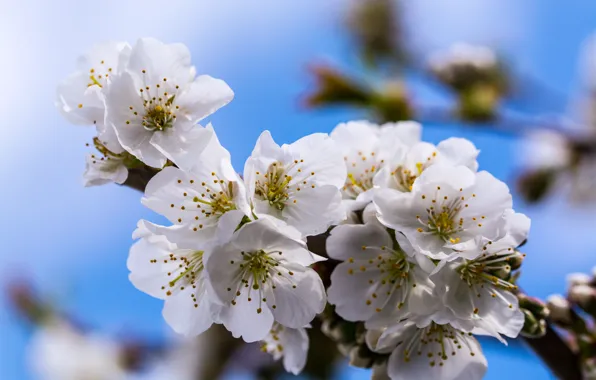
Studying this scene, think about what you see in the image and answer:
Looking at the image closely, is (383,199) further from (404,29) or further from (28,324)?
(28,324)

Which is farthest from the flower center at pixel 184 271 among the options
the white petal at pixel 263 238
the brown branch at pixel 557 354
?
the brown branch at pixel 557 354

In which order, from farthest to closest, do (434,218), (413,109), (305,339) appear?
(413,109)
(305,339)
(434,218)

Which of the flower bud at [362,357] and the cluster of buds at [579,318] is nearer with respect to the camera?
the flower bud at [362,357]

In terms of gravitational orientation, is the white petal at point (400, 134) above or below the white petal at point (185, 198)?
above

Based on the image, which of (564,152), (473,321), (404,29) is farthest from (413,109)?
(473,321)

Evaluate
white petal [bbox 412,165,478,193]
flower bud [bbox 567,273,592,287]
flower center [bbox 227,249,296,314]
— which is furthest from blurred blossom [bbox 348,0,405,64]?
flower center [bbox 227,249,296,314]

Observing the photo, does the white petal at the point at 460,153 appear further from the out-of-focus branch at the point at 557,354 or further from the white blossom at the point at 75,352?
the white blossom at the point at 75,352

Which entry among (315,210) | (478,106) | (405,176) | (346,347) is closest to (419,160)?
(405,176)
